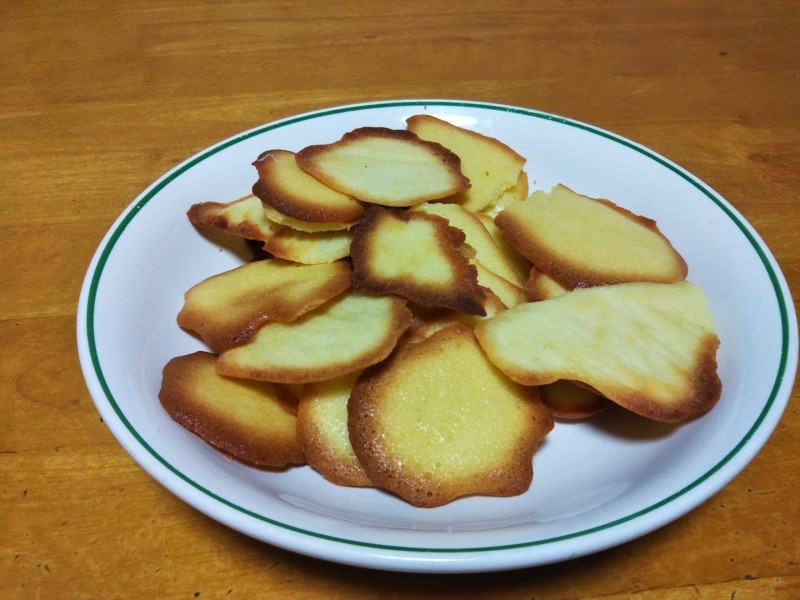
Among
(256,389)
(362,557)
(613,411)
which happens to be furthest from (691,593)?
(256,389)

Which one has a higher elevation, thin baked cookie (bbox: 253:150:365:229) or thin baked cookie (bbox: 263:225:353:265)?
thin baked cookie (bbox: 253:150:365:229)

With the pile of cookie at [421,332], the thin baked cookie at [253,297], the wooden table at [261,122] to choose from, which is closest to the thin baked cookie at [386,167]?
the pile of cookie at [421,332]

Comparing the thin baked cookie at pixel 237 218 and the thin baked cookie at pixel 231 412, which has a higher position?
the thin baked cookie at pixel 237 218

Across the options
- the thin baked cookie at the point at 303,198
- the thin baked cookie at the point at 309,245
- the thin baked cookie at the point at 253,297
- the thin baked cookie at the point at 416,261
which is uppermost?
the thin baked cookie at the point at 303,198

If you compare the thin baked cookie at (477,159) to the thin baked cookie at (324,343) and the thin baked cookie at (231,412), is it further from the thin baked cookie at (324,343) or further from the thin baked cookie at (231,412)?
the thin baked cookie at (231,412)

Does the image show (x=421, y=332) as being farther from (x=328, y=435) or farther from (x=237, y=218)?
(x=237, y=218)

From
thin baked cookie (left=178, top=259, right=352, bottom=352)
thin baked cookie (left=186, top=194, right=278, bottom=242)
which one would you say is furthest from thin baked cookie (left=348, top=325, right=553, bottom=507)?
thin baked cookie (left=186, top=194, right=278, bottom=242)

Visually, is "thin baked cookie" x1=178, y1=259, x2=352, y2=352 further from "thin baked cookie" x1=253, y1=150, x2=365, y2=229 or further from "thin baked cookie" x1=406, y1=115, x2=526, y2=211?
"thin baked cookie" x1=406, y1=115, x2=526, y2=211

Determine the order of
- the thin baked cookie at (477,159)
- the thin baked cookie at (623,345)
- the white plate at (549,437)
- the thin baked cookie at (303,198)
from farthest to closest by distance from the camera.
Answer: the thin baked cookie at (477,159) < the thin baked cookie at (303,198) < the thin baked cookie at (623,345) < the white plate at (549,437)
